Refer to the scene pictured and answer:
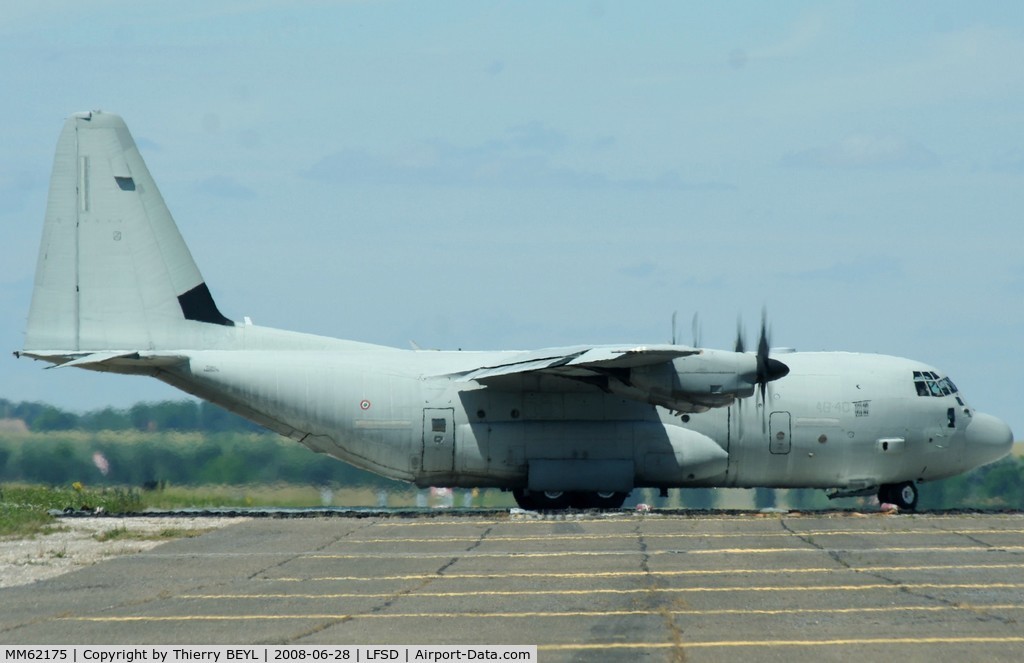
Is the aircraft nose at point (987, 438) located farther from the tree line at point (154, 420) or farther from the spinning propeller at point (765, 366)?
the tree line at point (154, 420)

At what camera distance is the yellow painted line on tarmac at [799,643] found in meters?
15.2

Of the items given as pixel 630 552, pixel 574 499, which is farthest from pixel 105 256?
pixel 630 552

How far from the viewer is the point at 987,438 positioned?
114 ft

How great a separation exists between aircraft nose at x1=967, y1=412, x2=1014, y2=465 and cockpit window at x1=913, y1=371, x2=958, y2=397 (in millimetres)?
1096

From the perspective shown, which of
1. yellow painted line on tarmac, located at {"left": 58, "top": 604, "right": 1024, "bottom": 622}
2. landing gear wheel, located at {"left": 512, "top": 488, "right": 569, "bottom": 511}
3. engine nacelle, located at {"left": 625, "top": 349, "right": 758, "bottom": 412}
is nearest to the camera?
yellow painted line on tarmac, located at {"left": 58, "top": 604, "right": 1024, "bottom": 622}

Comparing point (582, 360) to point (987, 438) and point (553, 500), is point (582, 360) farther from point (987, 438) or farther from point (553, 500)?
point (987, 438)

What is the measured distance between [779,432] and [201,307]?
15.4 m

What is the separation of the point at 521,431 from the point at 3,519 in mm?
12737

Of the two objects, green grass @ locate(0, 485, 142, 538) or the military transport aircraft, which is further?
green grass @ locate(0, 485, 142, 538)

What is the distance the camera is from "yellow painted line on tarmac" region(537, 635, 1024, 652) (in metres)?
15.2

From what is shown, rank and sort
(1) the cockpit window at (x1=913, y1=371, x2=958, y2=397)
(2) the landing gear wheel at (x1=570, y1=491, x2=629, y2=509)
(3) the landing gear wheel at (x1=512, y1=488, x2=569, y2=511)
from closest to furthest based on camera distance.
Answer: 1. (3) the landing gear wheel at (x1=512, y1=488, x2=569, y2=511)
2. (2) the landing gear wheel at (x1=570, y1=491, x2=629, y2=509)
3. (1) the cockpit window at (x1=913, y1=371, x2=958, y2=397)
